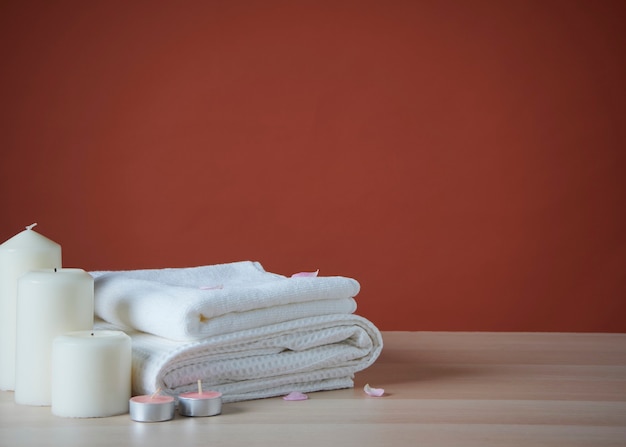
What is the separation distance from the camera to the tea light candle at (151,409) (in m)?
1.17

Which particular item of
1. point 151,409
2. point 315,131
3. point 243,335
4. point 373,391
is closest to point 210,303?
point 243,335

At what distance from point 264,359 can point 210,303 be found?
140 millimetres

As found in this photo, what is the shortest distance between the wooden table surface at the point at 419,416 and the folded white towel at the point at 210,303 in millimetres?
125

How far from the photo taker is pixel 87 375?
46.9 inches

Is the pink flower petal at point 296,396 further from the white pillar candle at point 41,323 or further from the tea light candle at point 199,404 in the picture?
the white pillar candle at point 41,323

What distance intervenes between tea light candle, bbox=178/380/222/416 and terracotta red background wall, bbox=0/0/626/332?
4.30 feet

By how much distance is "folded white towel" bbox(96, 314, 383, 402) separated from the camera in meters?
1.28

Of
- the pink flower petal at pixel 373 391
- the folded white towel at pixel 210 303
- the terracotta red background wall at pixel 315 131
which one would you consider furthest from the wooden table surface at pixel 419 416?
the terracotta red background wall at pixel 315 131

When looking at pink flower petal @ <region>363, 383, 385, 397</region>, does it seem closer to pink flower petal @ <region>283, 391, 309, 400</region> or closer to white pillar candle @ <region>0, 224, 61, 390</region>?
pink flower petal @ <region>283, 391, 309, 400</region>

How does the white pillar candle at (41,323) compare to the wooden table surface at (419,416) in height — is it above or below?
above

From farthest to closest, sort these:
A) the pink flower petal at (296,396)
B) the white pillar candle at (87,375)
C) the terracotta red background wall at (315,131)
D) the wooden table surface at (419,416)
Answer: the terracotta red background wall at (315,131) < the pink flower petal at (296,396) < the white pillar candle at (87,375) < the wooden table surface at (419,416)

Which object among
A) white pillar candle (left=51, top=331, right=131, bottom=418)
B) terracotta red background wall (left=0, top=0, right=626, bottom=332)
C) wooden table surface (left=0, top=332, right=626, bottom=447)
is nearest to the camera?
wooden table surface (left=0, top=332, right=626, bottom=447)

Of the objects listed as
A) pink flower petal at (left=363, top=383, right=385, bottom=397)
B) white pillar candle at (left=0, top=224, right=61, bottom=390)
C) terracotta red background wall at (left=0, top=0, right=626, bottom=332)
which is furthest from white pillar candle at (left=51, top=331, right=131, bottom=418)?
terracotta red background wall at (left=0, top=0, right=626, bottom=332)

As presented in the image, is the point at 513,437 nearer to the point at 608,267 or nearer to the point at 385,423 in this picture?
the point at 385,423
